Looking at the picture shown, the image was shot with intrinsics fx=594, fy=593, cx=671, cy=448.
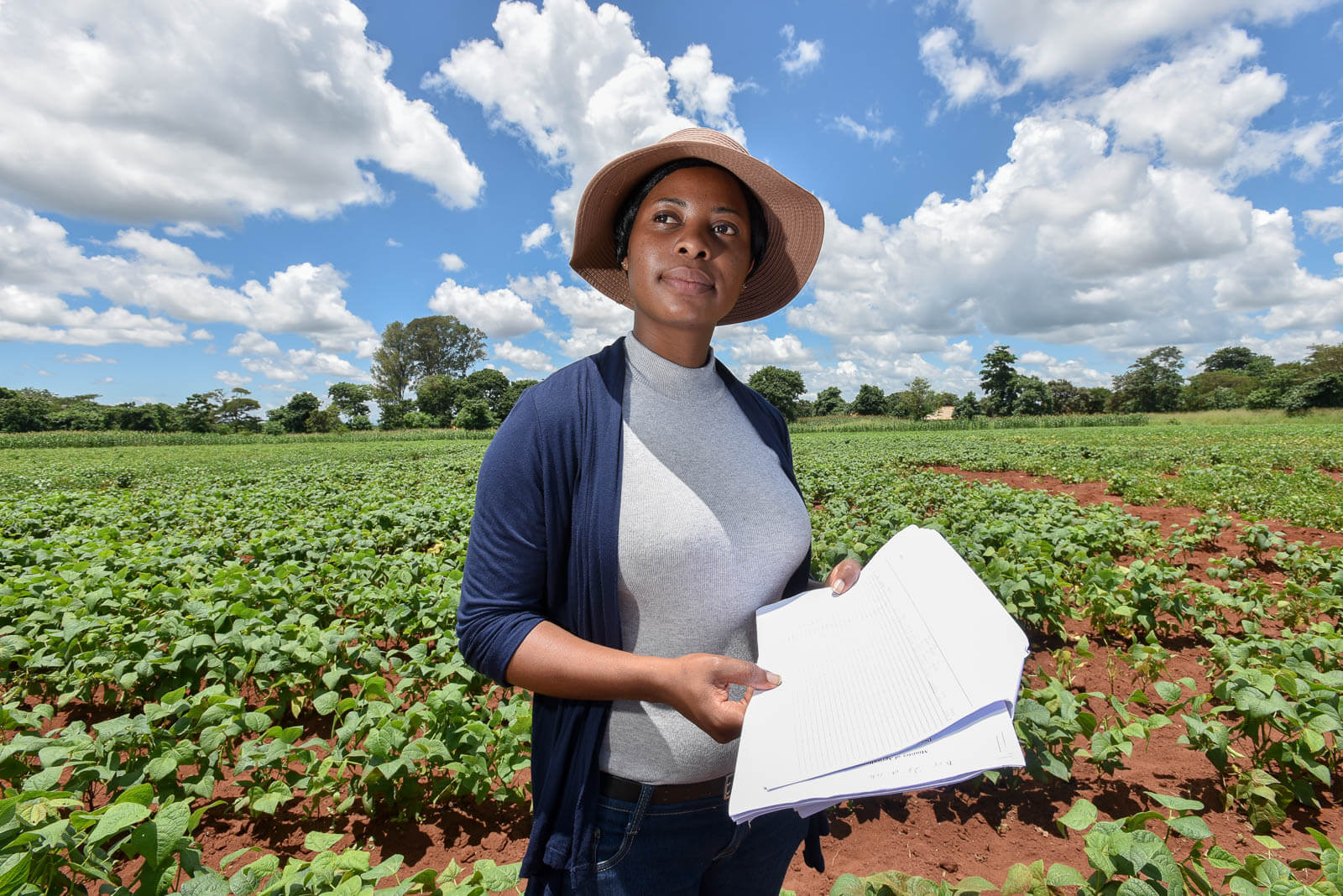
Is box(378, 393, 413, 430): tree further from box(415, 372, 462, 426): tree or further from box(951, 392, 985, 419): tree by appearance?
box(951, 392, 985, 419): tree

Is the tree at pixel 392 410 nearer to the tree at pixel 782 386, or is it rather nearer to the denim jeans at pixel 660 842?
the tree at pixel 782 386

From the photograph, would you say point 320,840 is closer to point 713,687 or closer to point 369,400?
point 713,687

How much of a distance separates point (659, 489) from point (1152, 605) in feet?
13.8

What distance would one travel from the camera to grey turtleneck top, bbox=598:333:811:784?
111 cm

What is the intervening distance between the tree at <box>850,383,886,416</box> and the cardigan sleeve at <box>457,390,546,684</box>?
75.7 metres

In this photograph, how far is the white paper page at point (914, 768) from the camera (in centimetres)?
69

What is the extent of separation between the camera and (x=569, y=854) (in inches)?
43.4

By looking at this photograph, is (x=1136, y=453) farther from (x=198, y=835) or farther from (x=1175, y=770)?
(x=198, y=835)

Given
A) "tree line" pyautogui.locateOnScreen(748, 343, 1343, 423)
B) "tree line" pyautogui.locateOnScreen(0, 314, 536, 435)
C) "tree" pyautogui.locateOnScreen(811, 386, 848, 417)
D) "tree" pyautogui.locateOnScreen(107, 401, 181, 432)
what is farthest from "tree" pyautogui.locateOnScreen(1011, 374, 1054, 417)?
"tree" pyautogui.locateOnScreen(107, 401, 181, 432)

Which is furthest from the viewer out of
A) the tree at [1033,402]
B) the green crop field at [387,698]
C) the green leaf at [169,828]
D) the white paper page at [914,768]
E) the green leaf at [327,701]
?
the tree at [1033,402]

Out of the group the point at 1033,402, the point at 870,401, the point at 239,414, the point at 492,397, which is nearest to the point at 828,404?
the point at 870,401

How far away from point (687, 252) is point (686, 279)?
2.2 inches

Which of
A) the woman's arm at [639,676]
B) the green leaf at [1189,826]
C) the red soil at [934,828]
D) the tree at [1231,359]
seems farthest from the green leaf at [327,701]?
the tree at [1231,359]

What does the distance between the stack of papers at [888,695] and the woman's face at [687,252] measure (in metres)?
0.65
